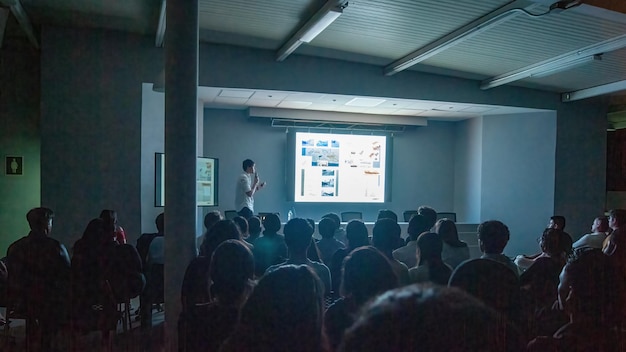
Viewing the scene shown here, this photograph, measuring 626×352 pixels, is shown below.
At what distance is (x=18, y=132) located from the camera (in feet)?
24.7

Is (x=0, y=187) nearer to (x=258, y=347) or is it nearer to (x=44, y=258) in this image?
(x=44, y=258)

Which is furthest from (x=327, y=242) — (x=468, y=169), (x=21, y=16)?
(x=468, y=169)

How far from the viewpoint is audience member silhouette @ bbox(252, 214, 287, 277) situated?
363 centimetres

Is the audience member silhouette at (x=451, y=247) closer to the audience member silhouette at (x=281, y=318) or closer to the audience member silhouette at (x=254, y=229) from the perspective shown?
the audience member silhouette at (x=254, y=229)

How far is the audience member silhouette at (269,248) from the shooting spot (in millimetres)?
3629

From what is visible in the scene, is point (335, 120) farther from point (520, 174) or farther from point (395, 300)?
point (395, 300)

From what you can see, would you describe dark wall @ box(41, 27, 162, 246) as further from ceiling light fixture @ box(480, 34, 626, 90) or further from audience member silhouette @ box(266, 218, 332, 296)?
ceiling light fixture @ box(480, 34, 626, 90)

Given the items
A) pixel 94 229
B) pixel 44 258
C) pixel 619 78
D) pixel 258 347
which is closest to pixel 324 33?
→ pixel 94 229

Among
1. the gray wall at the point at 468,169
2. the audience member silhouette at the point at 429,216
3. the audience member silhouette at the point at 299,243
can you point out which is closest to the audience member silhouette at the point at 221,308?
the audience member silhouette at the point at 299,243

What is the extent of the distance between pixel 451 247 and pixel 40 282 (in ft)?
10.4

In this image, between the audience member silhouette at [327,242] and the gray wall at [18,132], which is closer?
the audience member silhouette at [327,242]

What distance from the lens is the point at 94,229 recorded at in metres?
3.76

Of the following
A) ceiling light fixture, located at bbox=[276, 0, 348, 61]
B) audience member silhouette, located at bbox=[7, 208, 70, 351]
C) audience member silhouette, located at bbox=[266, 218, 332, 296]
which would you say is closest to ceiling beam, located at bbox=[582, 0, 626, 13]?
ceiling light fixture, located at bbox=[276, 0, 348, 61]

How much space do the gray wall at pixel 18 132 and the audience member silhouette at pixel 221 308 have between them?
6.98 meters
